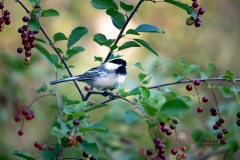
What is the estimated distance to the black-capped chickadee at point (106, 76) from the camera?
9.18 feet

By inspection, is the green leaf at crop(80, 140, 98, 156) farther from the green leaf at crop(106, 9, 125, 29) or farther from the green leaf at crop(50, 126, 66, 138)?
the green leaf at crop(106, 9, 125, 29)

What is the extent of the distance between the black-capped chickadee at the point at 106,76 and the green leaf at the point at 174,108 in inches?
48.0

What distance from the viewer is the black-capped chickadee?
2.80 meters

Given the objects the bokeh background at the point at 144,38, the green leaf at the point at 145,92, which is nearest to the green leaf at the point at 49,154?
the green leaf at the point at 145,92

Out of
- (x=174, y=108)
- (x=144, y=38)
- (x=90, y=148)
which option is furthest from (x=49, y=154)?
(x=144, y=38)

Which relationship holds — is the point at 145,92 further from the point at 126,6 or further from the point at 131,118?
the point at 126,6

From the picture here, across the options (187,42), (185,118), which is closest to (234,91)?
(185,118)

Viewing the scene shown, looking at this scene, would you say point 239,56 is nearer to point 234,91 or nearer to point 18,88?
point 18,88

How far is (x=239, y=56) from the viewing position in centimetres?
564

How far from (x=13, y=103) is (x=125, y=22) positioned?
6.14 ft

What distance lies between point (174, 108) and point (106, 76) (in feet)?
4.78

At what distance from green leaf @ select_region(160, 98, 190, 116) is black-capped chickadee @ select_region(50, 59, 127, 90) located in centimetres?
122

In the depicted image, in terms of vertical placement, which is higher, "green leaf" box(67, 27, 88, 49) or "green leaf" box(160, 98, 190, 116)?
"green leaf" box(67, 27, 88, 49)

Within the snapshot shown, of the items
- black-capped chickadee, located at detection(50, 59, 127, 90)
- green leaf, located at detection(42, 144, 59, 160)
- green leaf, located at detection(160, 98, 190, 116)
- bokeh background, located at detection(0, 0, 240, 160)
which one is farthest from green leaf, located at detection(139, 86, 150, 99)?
bokeh background, located at detection(0, 0, 240, 160)
